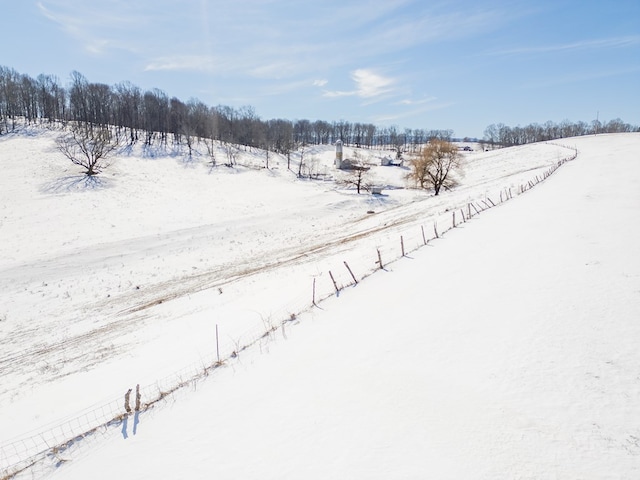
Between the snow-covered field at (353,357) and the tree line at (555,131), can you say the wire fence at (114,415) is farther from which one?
the tree line at (555,131)

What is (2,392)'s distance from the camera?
11.2 metres

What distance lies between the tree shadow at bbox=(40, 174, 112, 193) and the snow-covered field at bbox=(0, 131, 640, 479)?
25.2 m

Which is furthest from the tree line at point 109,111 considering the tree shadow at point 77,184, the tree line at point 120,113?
the tree shadow at point 77,184

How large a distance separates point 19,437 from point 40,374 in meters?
4.65

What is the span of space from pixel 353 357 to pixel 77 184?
182ft

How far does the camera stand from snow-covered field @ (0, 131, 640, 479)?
6211 mm

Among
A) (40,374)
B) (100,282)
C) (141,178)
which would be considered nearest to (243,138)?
(141,178)

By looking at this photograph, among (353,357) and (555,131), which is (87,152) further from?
(555,131)

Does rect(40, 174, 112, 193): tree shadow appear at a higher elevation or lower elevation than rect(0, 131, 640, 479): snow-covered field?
higher

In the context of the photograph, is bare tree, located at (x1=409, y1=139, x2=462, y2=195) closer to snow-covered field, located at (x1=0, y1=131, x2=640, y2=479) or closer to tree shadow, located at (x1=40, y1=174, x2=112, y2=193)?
snow-covered field, located at (x1=0, y1=131, x2=640, y2=479)

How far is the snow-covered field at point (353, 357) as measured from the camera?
245 inches

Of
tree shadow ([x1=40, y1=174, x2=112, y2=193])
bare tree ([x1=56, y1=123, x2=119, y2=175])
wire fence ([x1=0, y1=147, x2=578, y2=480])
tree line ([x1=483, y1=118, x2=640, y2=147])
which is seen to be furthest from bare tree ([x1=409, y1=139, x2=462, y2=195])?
tree line ([x1=483, y1=118, x2=640, y2=147])

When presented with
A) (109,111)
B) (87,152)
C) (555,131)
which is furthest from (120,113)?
(555,131)

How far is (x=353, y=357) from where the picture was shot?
9.19 m
